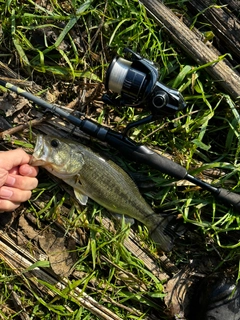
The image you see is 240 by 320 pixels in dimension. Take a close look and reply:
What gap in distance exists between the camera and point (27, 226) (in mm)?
4254

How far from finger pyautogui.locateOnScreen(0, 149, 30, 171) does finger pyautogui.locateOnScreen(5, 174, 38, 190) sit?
0.11 meters

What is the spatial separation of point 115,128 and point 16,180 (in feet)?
3.42

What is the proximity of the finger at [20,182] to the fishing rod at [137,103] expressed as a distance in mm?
644

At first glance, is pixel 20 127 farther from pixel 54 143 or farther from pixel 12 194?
pixel 12 194

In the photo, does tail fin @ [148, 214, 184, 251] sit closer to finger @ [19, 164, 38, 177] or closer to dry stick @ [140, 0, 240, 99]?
finger @ [19, 164, 38, 177]

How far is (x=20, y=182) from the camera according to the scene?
398 cm

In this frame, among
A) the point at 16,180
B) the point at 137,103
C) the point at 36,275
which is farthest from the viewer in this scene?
the point at 36,275

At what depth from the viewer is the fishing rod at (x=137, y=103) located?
143 inches

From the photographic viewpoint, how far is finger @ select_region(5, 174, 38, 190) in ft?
13.1

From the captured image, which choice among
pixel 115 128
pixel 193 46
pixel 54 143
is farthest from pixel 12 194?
pixel 193 46

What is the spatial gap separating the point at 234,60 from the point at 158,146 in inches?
43.5

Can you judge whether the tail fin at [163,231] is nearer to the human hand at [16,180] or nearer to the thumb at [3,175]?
→ the human hand at [16,180]

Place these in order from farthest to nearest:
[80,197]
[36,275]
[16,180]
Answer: [36,275], [80,197], [16,180]

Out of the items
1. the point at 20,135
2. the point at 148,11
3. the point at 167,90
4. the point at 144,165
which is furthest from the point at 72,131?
the point at 148,11
